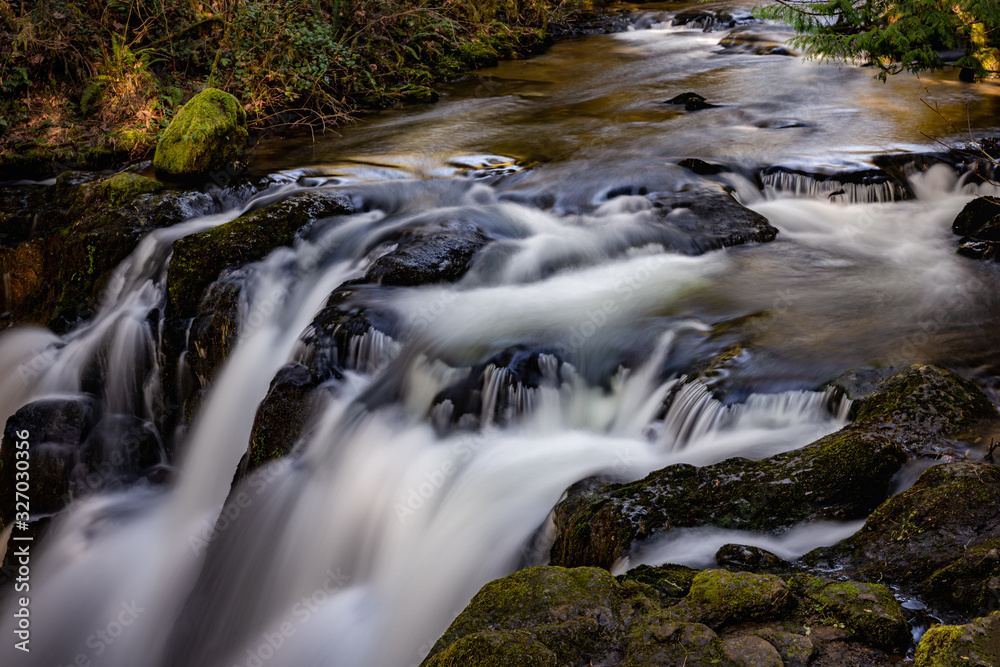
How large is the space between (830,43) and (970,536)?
5.84 metres

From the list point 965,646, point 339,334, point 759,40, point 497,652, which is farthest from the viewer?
point 759,40

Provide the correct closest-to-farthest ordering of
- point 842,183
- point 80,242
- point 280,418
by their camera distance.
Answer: point 280,418 → point 80,242 → point 842,183

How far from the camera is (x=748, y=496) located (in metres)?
3.23

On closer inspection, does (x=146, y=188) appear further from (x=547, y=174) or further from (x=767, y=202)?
(x=767, y=202)

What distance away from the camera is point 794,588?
2.54m

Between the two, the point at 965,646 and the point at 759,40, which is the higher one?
the point at 759,40

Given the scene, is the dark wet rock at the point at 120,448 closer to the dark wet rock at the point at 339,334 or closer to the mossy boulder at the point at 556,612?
the dark wet rock at the point at 339,334

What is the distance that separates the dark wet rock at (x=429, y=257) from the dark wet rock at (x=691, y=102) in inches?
218

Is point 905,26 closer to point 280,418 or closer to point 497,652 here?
point 280,418

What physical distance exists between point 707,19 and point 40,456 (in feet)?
54.3

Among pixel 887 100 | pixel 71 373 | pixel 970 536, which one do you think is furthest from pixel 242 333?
pixel 887 100

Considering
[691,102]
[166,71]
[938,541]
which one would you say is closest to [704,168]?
[691,102]

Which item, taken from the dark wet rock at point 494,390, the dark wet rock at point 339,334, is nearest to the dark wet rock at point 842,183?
the dark wet rock at point 494,390

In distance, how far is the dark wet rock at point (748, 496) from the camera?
10.3 feet
